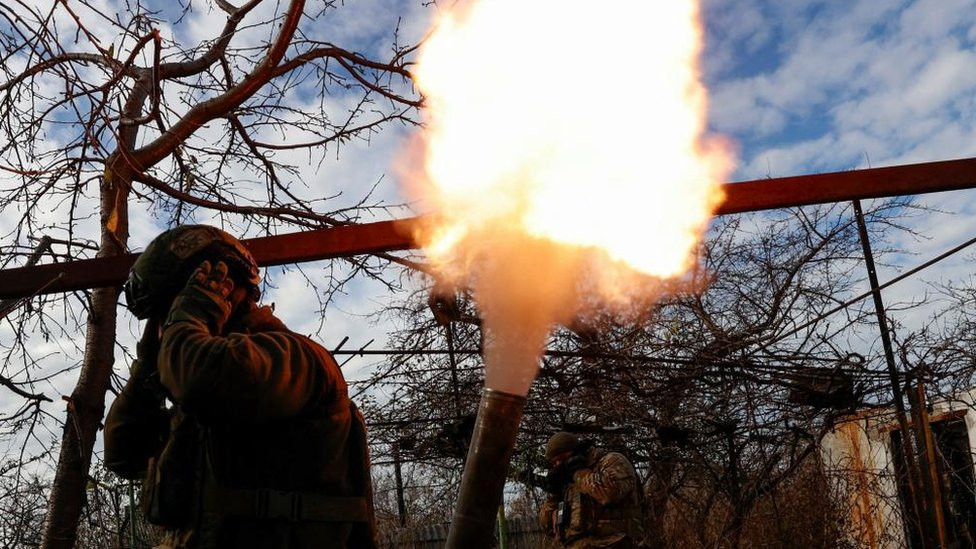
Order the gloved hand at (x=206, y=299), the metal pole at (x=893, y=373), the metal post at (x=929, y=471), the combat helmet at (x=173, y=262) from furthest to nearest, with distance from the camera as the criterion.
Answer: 1. the metal post at (x=929, y=471)
2. the metal pole at (x=893, y=373)
3. the combat helmet at (x=173, y=262)
4. the gloved hand at (x=206, y=299)

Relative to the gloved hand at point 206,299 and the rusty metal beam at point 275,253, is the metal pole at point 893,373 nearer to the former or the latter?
the rusty metal beam at point 275,253

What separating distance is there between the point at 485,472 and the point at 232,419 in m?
0.96

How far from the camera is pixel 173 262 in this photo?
2678 mm

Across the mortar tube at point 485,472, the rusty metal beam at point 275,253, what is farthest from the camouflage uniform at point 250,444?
the rusty metal beam at point 275,253

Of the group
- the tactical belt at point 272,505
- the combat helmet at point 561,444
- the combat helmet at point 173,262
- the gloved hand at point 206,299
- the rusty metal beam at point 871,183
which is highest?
the rusty metal beam at point 871,183

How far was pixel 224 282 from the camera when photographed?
2650mm

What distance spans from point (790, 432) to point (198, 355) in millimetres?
8556

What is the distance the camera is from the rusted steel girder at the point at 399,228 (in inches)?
166

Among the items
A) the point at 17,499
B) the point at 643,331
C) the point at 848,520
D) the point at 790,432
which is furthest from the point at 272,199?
the point at 848,520

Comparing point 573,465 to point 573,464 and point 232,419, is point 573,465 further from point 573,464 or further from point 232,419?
point 232,419

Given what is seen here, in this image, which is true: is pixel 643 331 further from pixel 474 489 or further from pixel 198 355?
pixel 198 355

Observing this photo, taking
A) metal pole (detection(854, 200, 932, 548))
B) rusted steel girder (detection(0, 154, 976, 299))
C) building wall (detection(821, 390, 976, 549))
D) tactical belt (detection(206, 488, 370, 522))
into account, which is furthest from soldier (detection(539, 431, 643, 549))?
tactical belt (detection(206, 488, 370, 522))

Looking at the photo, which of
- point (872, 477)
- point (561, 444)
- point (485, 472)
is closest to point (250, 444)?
point (485, 472)

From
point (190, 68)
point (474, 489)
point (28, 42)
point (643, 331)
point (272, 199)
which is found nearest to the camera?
point (474, 489)
